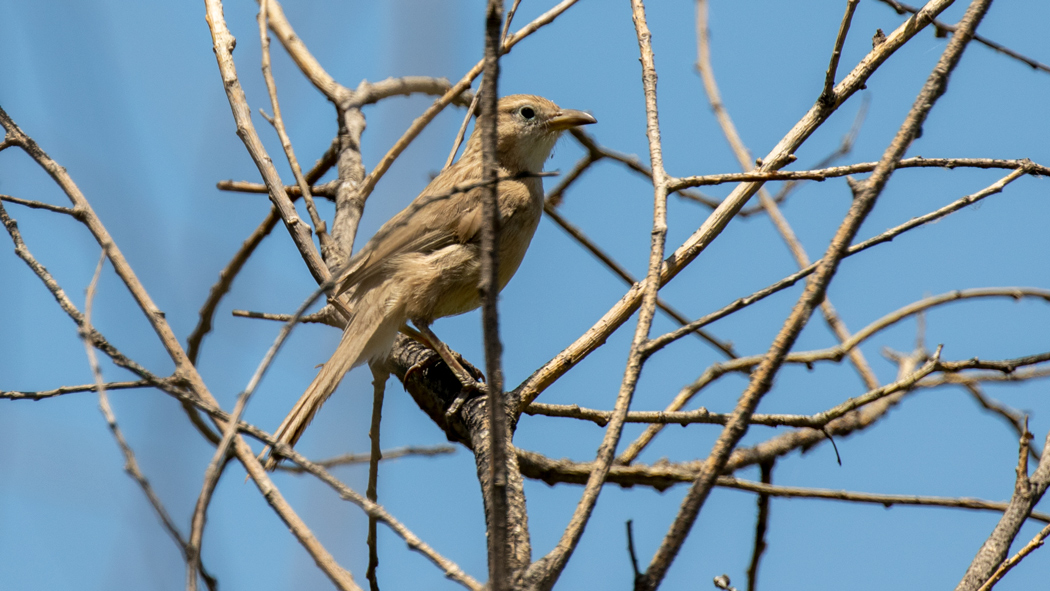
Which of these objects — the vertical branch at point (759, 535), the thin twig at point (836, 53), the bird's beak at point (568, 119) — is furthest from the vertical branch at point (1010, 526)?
the bird's beak at point (568, 119)

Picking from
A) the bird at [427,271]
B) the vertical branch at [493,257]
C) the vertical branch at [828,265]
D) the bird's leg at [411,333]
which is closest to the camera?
the vertical branch at [493,257]

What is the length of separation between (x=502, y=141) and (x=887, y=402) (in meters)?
2.80

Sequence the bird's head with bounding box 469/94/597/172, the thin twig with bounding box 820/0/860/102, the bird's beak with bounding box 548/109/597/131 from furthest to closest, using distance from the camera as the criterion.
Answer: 1. the bird's head with bounding box 469/94/597/172
2. the bird's beak with bounding box 548/109/597/131
3. the thin twig with bounding box 820/0/860/102

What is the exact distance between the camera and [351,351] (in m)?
4.28

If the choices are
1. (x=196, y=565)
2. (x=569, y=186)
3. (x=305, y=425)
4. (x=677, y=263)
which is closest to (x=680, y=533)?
(x=196, y=565)

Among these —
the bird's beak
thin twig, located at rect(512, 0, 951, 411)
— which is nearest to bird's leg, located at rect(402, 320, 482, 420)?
thin twig, located at rect(512, 0, 951, 411)

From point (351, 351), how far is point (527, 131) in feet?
6.77

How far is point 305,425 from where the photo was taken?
3.98 meters

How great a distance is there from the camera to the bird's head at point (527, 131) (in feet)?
18.3

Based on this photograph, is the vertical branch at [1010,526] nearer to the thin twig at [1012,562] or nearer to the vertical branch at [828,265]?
the thin twig at [1012,562]

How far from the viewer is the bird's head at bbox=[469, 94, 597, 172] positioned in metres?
5.59

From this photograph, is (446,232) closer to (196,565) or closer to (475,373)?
(475,373)

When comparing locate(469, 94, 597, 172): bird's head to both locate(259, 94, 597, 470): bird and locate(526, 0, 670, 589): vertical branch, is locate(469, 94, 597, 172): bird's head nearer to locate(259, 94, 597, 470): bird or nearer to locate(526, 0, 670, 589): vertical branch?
locate(259, 94, 597, 470): bird

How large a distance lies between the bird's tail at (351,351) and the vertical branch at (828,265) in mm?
2328
